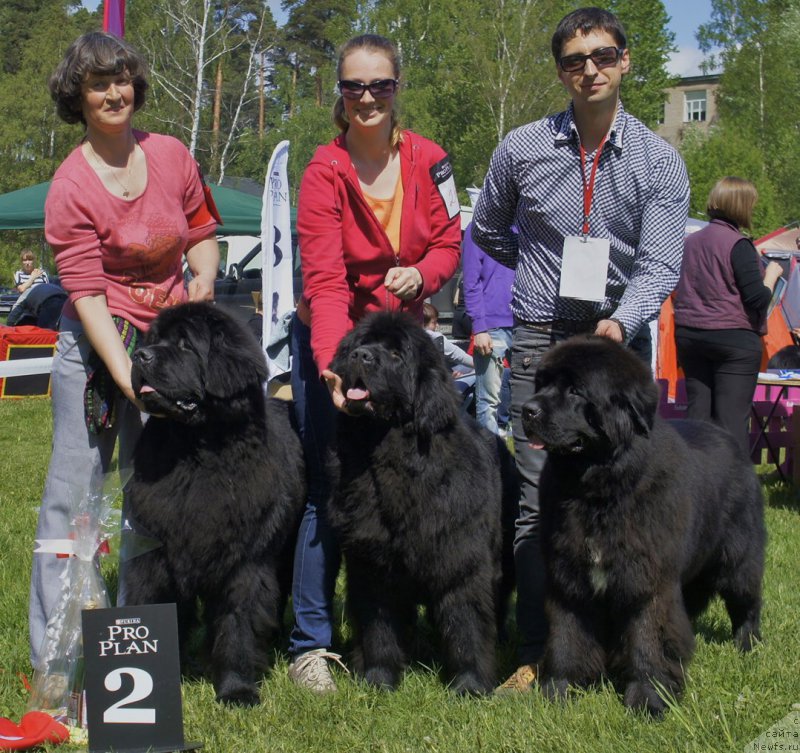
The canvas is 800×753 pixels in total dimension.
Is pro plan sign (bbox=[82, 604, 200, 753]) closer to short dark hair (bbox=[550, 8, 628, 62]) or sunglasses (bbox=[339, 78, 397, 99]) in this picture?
sunglasses (bbox=[339, 78, 397, 99])

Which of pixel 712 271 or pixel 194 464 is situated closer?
pixel 194 464

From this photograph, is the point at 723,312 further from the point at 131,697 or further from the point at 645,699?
the point at 131,697

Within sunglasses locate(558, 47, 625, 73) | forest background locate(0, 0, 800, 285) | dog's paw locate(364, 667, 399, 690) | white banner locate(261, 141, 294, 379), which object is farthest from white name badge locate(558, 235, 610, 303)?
forest background locate(0, 0, 800, 285)

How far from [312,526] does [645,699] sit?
1.51m

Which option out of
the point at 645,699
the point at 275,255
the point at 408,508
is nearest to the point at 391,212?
the point at 408,508

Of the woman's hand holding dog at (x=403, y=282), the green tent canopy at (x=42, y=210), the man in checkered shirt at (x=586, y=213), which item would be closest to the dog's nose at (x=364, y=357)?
the woman's hand holding dog at (x=403, y=282)

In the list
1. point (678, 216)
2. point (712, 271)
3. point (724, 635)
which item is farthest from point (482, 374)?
point (678, 216)

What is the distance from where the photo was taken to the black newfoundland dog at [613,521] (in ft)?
10.5

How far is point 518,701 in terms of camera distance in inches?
137

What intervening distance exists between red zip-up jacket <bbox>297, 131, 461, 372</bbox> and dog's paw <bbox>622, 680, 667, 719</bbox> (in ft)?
5.43

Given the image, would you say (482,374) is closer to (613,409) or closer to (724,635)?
(724,635)

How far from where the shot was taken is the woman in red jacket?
3.57m

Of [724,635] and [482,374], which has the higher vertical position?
[482,374]

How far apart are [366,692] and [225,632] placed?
1.99 ft
